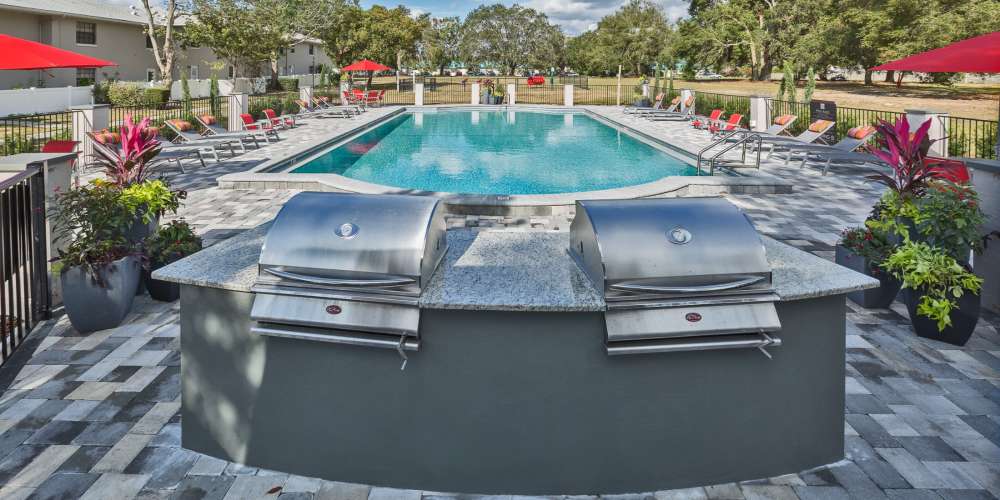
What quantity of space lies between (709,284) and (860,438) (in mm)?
1666

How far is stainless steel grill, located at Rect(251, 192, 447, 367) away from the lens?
325 centimetres

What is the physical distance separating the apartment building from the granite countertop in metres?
33.9

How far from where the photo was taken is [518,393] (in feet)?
11.1

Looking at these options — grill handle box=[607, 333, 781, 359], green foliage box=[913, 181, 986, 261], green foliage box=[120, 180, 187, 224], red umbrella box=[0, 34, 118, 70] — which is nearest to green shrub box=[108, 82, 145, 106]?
red umbrella box=[0, 34, 118, 70]

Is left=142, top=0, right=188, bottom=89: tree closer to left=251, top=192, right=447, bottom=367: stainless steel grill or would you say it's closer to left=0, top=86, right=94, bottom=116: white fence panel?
left=0, top=86, right=94, bottom=116: white fence panel

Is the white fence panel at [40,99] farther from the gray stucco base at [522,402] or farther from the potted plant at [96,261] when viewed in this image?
the gray stucco base at [522,402]

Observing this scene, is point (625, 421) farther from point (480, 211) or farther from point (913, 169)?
point (480, 211)

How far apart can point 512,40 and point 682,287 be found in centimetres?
9665

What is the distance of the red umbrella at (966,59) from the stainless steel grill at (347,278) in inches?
274

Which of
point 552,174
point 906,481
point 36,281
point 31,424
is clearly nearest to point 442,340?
point 906,481

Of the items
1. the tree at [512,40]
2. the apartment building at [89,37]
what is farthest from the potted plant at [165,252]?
the tree at [512,40]

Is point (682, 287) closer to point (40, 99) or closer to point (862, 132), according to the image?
point (862, 132)

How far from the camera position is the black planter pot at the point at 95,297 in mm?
5848

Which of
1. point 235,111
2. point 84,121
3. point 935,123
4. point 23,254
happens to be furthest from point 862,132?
point 235,111
